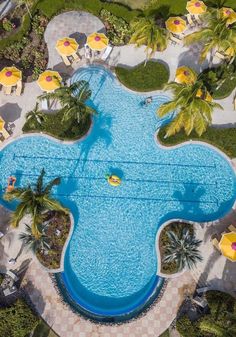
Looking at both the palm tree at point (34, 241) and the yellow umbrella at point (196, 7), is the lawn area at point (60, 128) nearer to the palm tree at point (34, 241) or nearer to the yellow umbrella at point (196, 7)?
the palm tree at point (34, 241)

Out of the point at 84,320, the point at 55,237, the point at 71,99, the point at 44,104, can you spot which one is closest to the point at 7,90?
the point at 44,104

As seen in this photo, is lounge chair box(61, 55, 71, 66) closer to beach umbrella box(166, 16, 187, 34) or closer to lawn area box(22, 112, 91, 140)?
lawn area box(22, 112, 91, 140)

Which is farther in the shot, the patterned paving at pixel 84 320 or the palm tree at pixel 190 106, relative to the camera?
the palm tree at pixel 190 106

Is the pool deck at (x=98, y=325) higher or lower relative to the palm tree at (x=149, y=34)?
lower

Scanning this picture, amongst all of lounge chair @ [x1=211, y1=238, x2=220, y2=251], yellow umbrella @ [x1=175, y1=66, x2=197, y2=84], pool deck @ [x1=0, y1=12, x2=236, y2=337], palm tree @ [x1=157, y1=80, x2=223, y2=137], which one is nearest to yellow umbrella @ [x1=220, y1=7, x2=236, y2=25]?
yellow umbrella @ [x1=175, y1=66, x2=197, y2=84]

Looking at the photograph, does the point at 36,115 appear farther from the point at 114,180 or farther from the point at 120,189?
the point at 120,189

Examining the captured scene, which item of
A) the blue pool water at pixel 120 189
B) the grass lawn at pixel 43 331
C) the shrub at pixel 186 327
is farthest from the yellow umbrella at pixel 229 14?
the grass lawn at pixel 43 331

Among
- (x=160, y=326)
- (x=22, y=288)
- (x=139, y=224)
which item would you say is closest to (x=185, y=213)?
(x=139, y=224)
